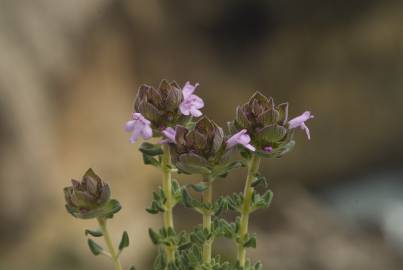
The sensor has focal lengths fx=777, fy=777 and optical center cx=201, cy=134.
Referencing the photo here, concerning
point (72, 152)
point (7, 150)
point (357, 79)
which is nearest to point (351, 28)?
point (357, 79)

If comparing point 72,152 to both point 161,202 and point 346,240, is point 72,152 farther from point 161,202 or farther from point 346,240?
point 161,202

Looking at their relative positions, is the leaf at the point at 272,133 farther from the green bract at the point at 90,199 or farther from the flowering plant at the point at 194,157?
the green bract at the point at 90,199

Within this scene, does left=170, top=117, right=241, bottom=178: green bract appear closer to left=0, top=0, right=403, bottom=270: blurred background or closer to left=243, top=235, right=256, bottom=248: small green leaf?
left=243, top=235, right=256, bottom=248: small green leaf

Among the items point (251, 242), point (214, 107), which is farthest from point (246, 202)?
point (214, 107)

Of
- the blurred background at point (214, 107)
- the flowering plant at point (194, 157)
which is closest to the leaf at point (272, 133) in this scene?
the flowering plant at point (194, 157)

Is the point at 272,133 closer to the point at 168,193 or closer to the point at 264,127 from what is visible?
the point at 264,127

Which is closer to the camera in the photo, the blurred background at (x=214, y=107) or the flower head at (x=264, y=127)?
the flower head at (x=264, y=127)

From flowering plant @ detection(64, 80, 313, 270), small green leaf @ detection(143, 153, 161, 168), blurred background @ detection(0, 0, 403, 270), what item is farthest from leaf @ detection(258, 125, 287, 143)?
blurred background @ detection(0, 0, 403, 270)
